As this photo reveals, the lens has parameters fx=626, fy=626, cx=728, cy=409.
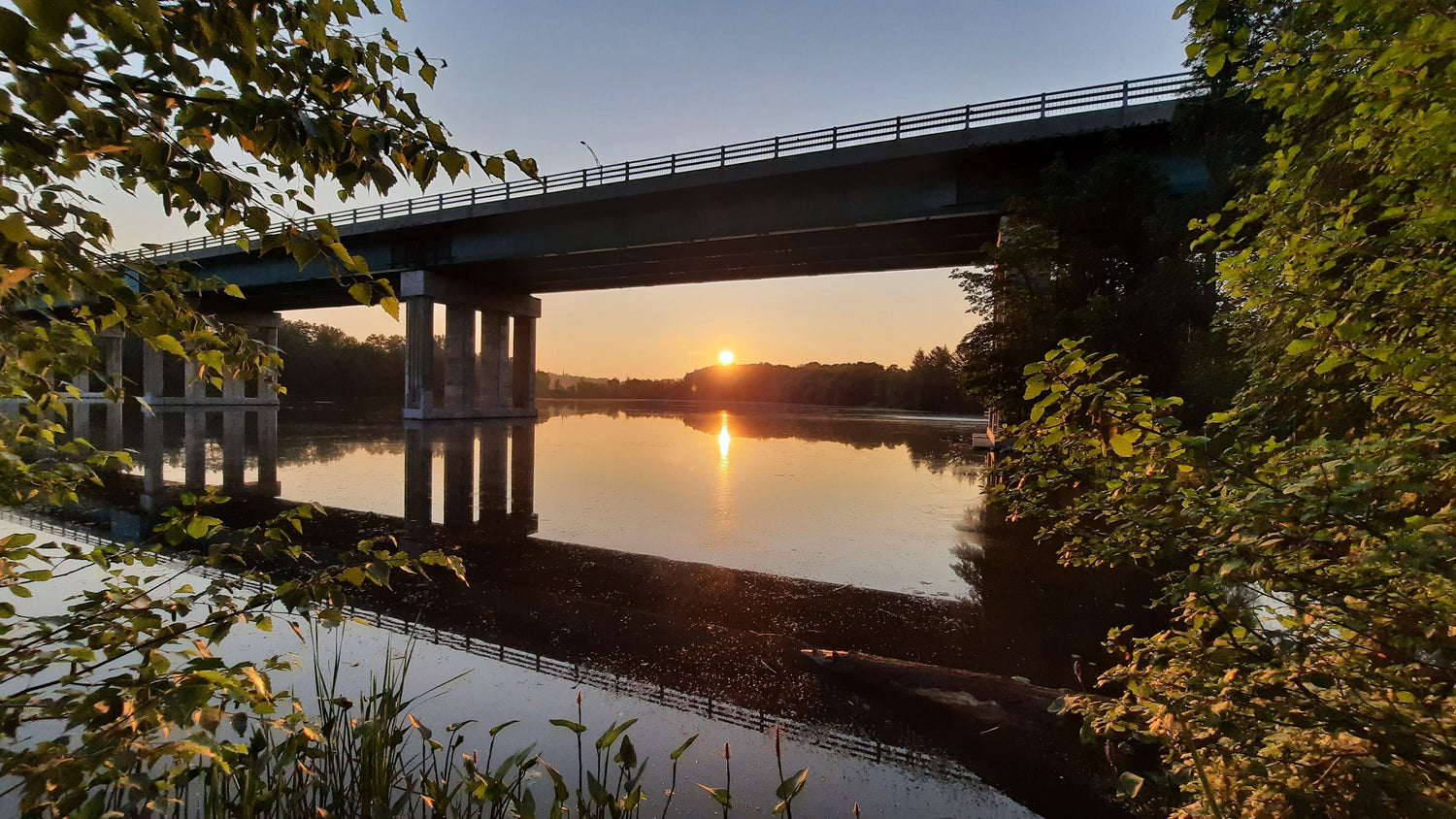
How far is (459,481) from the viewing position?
15461 millimetres

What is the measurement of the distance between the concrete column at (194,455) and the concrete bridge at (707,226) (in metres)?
4.94

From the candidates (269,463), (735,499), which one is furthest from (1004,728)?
(269,463)

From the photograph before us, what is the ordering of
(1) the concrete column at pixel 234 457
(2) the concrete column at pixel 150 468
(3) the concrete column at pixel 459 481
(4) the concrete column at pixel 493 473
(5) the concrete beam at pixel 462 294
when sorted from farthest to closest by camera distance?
(5) the concrete beam at pixel 462 294 < (1) the concrete column at pixel 234 457 < (4) the concrete column at pixel 493 473 < (2) the concrete column at pixel 150 468 < (3) the concrete column at pixel 459 481

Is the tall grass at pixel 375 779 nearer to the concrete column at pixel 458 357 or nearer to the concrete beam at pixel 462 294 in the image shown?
the concrete beam at pixel 462 294

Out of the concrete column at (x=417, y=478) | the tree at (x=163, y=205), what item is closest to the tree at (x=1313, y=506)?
the tree at (x=163, y=205)

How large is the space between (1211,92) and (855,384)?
100497 millimetres

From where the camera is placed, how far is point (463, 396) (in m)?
39.8

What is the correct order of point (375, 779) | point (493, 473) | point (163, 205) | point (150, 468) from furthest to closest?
1. point (493, 473)
2. point (150, 468)
3. point (375, 779)
4. point (163, 205)

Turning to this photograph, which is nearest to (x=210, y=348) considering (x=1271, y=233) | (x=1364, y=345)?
(x=1271, y=233)

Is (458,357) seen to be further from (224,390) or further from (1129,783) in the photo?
(1129,783)

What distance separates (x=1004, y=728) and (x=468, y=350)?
4004 centimetres

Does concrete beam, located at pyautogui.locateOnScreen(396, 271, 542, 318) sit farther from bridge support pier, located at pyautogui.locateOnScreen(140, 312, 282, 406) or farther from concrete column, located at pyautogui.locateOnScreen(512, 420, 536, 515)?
bridge support pier, located at pyautogui.locateOnScreen(140, 312, 282, 406)

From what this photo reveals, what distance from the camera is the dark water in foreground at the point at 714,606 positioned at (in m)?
4.21

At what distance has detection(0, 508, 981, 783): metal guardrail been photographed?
13.5ft
